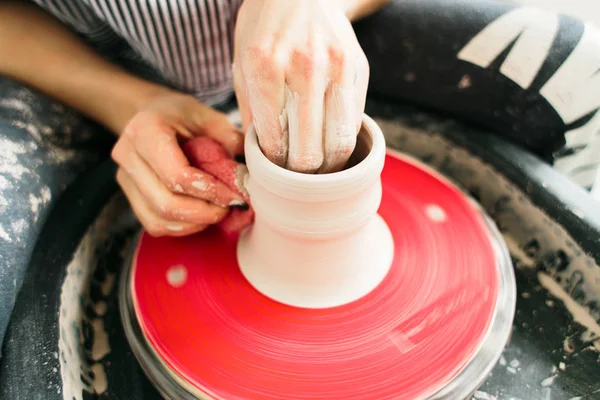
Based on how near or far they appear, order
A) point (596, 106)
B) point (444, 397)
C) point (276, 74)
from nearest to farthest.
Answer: point (276, 74), point (444, 397), point (596, 106)

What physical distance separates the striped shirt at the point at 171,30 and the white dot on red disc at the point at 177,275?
1.69 feet

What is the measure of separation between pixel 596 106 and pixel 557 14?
0.73 feet

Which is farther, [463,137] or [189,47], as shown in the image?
[463,137]

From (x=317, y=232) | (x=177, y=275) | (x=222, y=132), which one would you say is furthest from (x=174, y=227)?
(x=317, y=232)

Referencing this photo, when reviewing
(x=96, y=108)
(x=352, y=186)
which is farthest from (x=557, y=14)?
(x=96, y=108)

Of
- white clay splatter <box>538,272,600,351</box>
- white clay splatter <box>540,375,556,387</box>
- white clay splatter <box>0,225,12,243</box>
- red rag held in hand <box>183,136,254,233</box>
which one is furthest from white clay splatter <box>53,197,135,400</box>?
white clay splatter <box>538,272,600,351</box>

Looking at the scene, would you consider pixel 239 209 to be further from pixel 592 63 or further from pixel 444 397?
pixel 592 63

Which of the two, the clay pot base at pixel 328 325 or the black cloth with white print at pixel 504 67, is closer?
the clay pot base at pixel 328 325

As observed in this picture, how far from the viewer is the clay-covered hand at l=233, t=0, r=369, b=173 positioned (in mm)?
681

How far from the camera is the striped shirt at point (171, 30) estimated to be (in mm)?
1030

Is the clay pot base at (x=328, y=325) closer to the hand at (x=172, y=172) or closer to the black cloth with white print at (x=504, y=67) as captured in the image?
the hand at (x=172, y=172)

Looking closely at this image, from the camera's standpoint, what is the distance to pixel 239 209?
3.11 ft

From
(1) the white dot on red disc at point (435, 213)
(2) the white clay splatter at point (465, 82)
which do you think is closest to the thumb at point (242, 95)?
(1) the white dot on red disc at point (435, 213)

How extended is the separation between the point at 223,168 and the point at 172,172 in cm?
9
